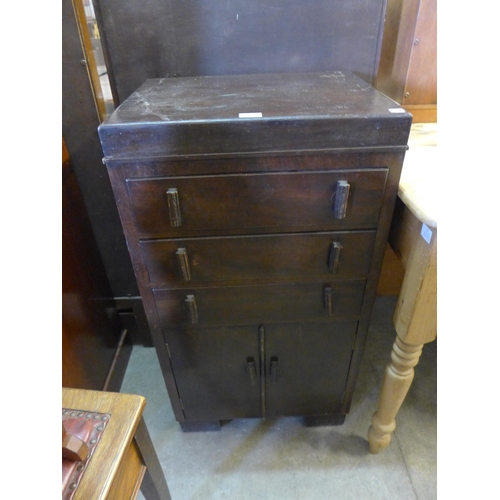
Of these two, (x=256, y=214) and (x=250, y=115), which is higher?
(x=250, y=115)

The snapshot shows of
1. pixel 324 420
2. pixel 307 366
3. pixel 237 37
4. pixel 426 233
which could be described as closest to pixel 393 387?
pixel 307 366

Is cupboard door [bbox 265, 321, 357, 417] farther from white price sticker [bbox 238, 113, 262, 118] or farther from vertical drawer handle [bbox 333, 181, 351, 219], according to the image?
white price sticker [bbox 238, 113, 262, 118]

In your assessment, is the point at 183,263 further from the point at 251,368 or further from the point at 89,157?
the point at 89,157

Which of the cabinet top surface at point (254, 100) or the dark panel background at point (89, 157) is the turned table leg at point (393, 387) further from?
the dark panel background at point (89, 157)

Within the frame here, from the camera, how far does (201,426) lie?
1.13 m

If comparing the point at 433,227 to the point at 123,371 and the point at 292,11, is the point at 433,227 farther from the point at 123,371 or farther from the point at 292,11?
the point at 123,371

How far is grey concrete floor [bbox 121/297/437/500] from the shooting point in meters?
0.99

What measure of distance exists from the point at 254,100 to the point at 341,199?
262 mm

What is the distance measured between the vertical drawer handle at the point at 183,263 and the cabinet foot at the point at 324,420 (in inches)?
26.7

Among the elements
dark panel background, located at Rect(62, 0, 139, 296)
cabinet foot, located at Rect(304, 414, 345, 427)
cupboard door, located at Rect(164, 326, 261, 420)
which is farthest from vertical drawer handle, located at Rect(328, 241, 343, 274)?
dark panel background, located at Rect(62, 0, 139, 296)

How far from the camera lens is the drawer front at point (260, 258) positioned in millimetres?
731

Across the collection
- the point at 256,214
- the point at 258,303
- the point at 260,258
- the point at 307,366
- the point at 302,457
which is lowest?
the point at 302,457
